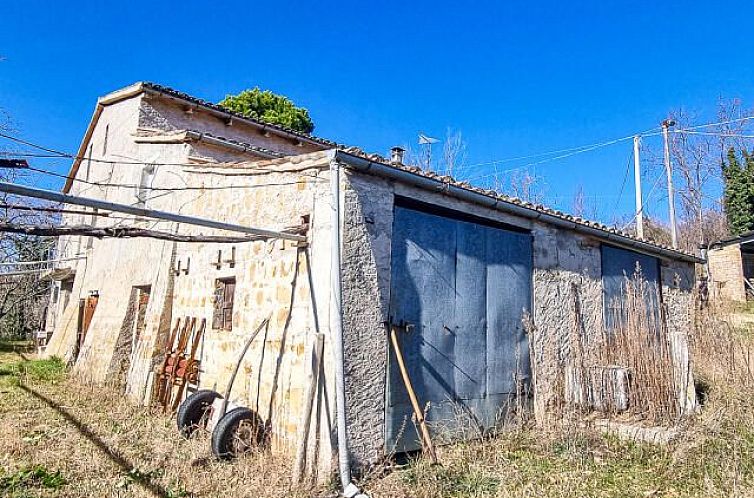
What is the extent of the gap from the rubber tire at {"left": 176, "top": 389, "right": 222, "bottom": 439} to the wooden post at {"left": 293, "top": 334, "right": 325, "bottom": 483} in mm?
1926

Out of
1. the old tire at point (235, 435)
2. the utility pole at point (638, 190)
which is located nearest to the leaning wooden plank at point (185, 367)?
the old tire at point (235, 435)

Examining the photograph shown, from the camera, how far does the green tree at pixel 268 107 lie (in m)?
21.4

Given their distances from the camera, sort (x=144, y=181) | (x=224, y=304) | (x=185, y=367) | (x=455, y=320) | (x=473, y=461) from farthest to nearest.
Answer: (x=144, y=181) → (x=185, y=367) → (x=224, y=304) → (x=455, y=320) → (x=473, y=461)

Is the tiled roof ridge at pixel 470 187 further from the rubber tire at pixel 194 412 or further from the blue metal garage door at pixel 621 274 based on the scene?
the rubber tire at pixel 194 412

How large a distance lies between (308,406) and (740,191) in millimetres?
23710

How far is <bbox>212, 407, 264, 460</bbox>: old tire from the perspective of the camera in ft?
16.9

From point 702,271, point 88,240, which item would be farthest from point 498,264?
point 702,271

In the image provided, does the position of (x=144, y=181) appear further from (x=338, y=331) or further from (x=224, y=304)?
(x=338, y=331)

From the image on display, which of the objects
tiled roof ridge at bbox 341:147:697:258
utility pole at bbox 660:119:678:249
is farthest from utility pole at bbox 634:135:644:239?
tiled roof ridge at bbox 341:147:697:258

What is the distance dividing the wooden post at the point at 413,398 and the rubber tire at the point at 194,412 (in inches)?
99.9

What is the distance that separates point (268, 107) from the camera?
21703 millimetres

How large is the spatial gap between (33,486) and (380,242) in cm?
396

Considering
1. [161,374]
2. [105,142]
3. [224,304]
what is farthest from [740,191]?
[105,142]

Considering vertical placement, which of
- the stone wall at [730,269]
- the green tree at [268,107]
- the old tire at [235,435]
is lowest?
the old tire at [235,435]
